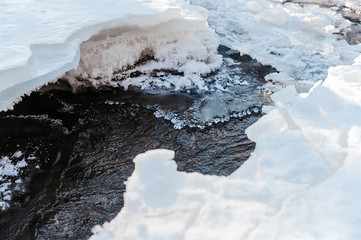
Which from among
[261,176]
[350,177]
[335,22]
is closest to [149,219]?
[261,176]

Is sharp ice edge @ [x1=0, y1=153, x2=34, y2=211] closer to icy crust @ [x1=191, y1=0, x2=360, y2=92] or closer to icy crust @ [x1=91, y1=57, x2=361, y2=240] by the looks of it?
icy crust @ [x1=91, y1=57, x2=361, y2=240]

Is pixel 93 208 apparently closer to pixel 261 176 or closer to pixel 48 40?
pixel 261 176

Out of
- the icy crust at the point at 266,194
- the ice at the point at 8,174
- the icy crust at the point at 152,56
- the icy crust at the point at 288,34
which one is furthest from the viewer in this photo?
the icy crust at the point at 288,34

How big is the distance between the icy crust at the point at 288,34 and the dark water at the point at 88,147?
35.9 inches

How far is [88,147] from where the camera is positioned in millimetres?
3975

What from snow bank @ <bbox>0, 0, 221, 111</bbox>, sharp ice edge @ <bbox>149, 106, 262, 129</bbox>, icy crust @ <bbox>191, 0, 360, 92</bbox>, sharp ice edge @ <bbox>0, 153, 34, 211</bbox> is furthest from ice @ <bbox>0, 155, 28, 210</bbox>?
icy crust @ <bbox>191, 0, 360, 92</bbox>

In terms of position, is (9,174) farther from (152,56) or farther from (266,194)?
(152,56)

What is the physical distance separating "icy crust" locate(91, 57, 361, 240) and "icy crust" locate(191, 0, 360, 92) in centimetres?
261

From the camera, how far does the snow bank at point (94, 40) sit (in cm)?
364

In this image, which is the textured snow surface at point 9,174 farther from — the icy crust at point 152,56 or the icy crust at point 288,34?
the icy crust at point 288,34

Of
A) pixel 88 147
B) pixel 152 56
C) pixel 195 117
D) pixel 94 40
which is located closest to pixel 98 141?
pixel 88 147

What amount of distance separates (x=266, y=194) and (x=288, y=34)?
5.20m

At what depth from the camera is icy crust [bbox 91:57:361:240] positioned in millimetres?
1970

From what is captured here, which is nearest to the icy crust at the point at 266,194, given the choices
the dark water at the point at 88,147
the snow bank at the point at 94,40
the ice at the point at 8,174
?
the dark water at the point at 88,147
